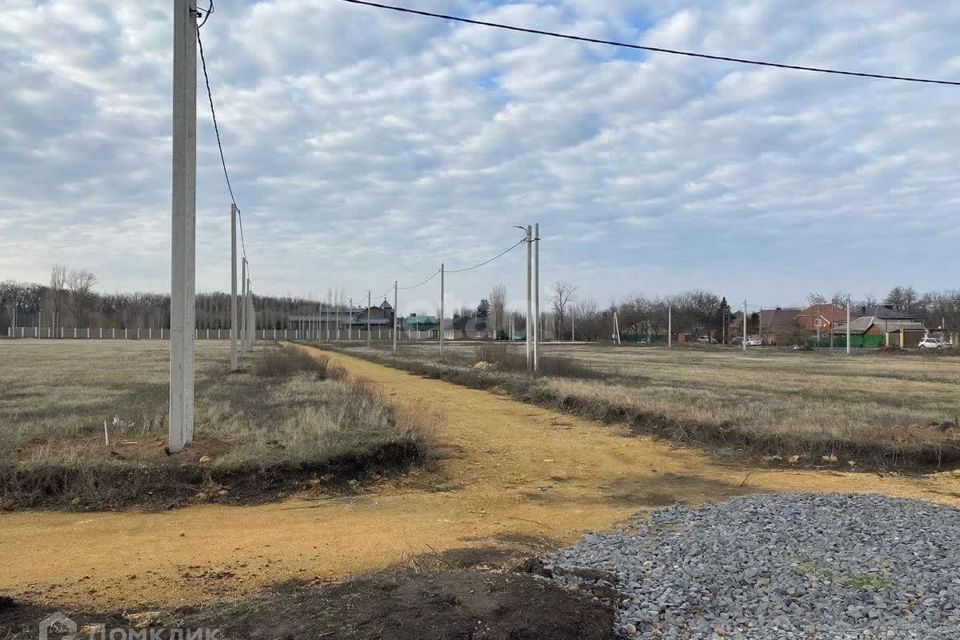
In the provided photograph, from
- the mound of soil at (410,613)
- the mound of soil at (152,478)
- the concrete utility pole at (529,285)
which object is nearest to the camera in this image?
the mound of soil at (410,613)

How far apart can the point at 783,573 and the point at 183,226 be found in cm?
844

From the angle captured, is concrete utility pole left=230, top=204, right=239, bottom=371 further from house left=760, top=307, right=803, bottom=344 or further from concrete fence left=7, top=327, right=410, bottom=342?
house left=760, top=307, right=803, bottom=344

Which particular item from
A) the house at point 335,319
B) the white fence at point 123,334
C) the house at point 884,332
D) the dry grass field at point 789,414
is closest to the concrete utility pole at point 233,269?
the dry grass field at point 789,414

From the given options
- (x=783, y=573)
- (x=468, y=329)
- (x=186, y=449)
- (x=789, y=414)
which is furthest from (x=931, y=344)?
(x=186, y=449)

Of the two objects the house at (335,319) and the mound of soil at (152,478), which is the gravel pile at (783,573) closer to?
the mound of soil at (152,478)

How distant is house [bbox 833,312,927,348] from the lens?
91.5m

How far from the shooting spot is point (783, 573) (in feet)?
16.3

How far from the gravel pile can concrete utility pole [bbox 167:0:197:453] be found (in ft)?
19.9

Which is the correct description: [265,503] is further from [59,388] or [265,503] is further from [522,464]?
[59,388]

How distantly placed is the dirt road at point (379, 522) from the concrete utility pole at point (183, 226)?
216 centimetres

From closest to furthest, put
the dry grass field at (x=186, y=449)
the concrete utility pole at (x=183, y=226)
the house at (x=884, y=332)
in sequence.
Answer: the dry grass field at (x=186, y=449), the concrete utility pole at (x=183, y=226), the house at (x=884, y=332)

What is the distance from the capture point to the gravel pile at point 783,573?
13.7ft

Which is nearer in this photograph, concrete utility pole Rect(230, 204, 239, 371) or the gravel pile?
the gravel pile

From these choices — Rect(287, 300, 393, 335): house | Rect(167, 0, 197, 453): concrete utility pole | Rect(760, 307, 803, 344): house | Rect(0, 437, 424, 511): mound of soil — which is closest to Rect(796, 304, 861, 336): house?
Rect(760, 307, 803, 344): house
